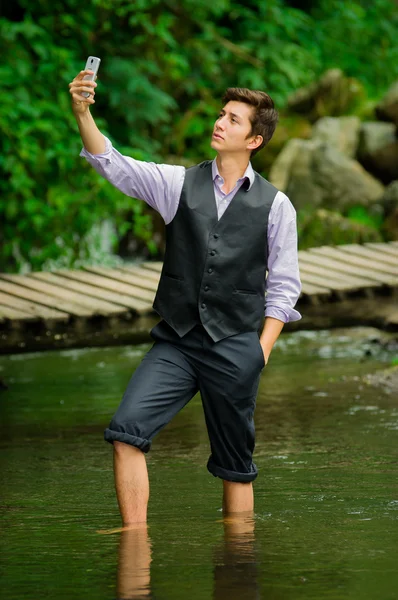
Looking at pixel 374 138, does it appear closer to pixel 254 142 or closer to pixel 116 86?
pixel 116 86

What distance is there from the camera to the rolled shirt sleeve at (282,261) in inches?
194

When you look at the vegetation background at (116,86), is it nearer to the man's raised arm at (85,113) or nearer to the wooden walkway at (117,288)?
the wooden walkway at (117,288)

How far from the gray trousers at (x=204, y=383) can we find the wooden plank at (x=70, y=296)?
310 cm

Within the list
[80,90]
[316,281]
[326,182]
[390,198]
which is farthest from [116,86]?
[80,90]

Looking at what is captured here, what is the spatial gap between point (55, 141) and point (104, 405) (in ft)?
16.8

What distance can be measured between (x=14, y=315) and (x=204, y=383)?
3.10 meters

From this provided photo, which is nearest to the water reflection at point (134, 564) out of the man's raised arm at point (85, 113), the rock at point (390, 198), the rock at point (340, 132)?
the man's raised arm at point (85, 113)

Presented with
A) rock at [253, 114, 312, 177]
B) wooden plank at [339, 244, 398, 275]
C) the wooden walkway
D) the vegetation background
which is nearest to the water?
the wooden walkway

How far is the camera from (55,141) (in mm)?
13180

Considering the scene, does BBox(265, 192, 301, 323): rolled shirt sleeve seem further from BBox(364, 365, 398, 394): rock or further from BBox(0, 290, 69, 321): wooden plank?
BBox(364, 365, 398, 394): rock

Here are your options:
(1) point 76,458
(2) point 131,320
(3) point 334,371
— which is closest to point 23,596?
(1) point 76,458

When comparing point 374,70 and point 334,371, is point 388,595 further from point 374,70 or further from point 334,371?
point 374,70

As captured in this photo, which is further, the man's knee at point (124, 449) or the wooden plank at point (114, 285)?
the wooden plank at point (114, 285)

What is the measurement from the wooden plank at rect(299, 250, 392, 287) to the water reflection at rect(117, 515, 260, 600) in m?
4.37
